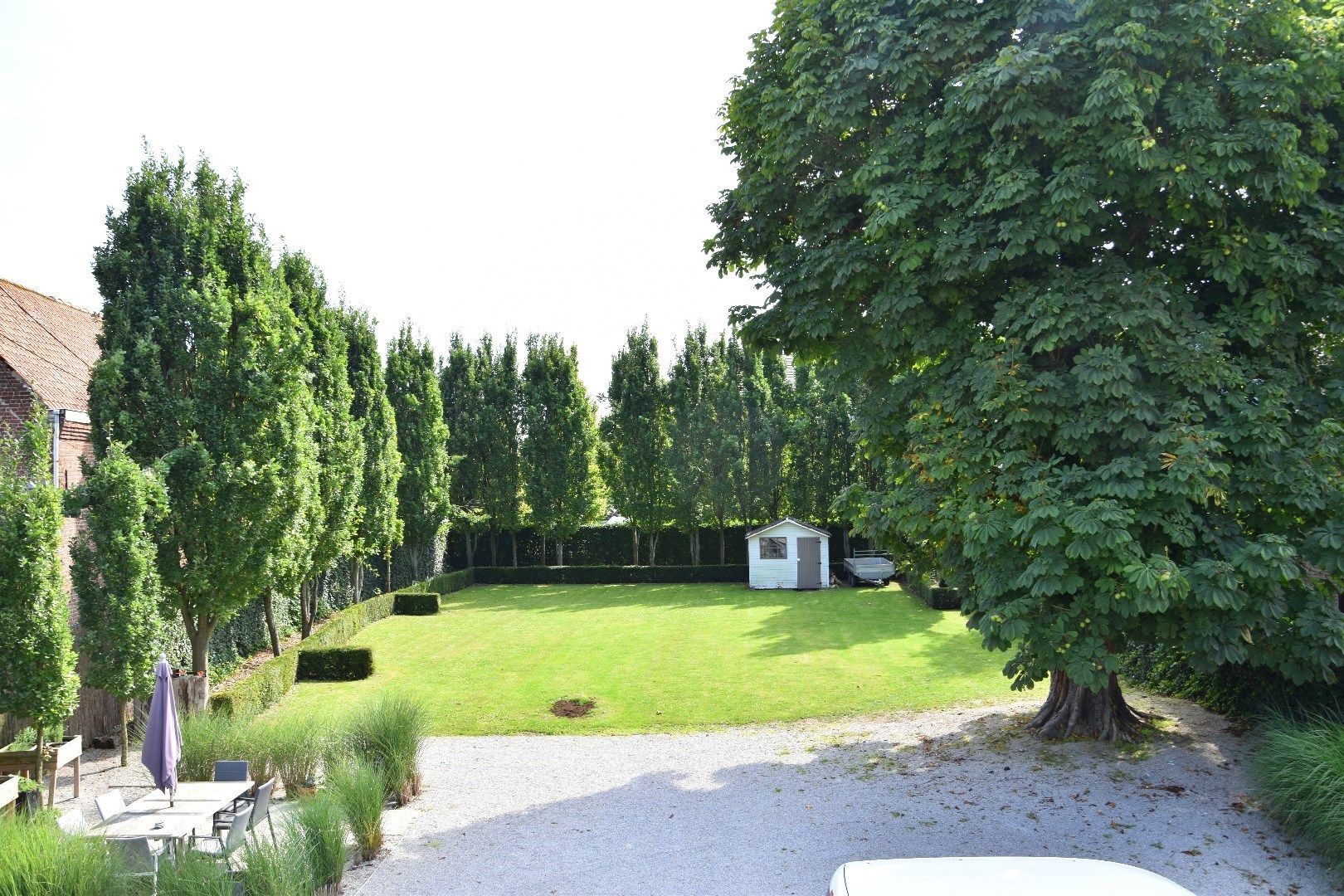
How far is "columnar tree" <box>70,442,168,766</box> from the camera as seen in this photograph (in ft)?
38.4

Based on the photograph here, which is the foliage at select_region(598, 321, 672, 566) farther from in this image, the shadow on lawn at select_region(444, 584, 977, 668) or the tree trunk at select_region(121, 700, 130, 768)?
the tree trunk at select_region(121, 700, 130, 768)

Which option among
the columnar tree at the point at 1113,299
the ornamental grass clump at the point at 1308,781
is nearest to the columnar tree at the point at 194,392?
the columnar tree at the point at 1113,299

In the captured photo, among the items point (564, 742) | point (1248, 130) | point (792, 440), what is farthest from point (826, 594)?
point (1248, 130)

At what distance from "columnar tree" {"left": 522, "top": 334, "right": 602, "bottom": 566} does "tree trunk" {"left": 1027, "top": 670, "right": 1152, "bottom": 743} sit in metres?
29.4

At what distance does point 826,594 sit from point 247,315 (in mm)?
23138

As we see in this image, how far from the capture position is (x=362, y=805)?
8.53 m

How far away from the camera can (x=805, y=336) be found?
1191 cm

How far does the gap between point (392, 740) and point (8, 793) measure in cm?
381

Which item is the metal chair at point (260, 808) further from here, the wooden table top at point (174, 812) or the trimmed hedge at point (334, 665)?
the trimmed hedge at point (334, 665)

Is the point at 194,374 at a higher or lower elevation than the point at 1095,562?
higher

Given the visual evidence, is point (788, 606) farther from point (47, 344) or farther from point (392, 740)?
point (47, 344)

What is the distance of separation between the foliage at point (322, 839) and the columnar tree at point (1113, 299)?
6685 millimetres

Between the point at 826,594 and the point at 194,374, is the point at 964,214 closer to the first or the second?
the point at 194,374

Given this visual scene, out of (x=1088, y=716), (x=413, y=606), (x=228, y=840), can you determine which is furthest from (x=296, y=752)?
(x=413, y=606)
